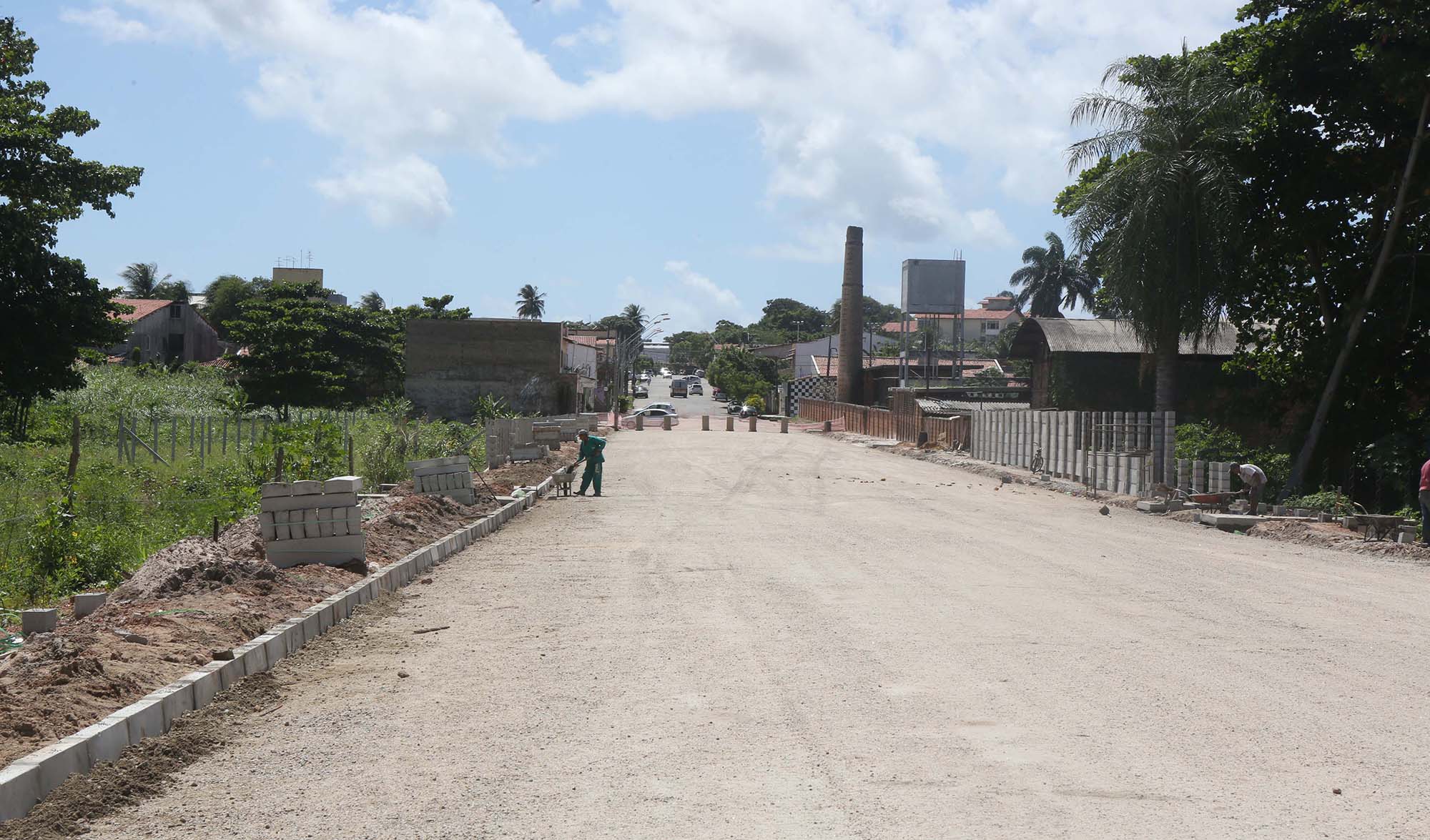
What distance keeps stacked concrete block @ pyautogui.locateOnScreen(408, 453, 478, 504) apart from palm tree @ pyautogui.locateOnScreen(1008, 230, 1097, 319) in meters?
87.9

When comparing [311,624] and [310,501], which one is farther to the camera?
[310,501]

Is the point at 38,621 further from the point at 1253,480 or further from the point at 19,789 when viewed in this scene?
the point at 1253,480

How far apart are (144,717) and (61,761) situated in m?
0.85

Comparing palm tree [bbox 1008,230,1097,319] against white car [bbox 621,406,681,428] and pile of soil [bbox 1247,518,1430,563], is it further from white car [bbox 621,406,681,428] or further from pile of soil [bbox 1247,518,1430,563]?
pile of soil [bbox 1247,518,1430,563]

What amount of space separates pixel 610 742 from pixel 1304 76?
86.1 ft

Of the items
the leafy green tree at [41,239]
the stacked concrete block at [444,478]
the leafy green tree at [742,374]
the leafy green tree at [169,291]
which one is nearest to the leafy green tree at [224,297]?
the leafy green tree at [169,291]

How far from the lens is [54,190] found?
91.4ft

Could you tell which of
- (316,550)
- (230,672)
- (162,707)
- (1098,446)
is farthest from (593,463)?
(162,707)

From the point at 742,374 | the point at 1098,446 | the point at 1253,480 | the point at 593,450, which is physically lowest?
the point at 1253,480

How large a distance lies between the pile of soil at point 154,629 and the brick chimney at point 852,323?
66793 millimetres

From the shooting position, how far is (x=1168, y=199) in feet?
96.6

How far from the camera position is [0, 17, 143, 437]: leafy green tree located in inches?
1081

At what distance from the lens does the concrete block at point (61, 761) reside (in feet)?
18.5

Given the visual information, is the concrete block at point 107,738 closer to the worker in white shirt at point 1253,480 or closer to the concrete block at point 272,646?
the concrete block at point 272,646
